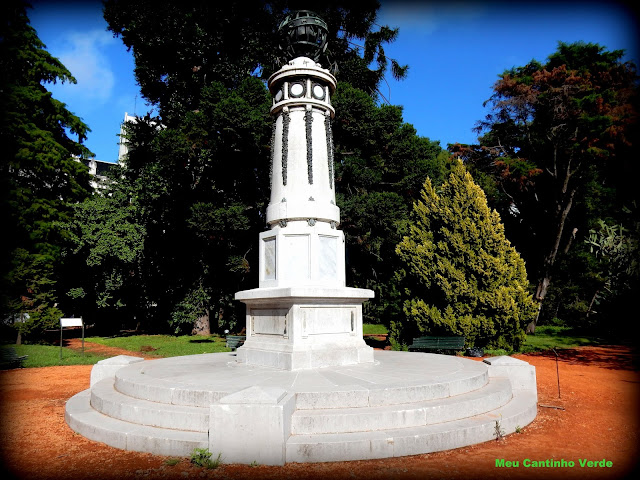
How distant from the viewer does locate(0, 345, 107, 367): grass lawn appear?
14.2 meters

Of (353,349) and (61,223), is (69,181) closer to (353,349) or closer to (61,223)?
(61,223)

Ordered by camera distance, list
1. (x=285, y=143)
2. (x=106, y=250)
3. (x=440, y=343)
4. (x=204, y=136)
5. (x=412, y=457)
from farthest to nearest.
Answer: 1. (x=106, y=250)
2. (x=204, y=136)
3. (x=440, y=343)
4. (x=285, y=143)
5. (x=412, y=457)

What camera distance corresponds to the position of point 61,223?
2172 cm

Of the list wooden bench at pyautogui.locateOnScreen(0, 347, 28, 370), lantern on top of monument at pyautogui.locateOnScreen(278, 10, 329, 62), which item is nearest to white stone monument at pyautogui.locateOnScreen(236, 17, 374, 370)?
lantern on top of monument at pyautogui.locateOnScreen(278, 10, 329, 62)

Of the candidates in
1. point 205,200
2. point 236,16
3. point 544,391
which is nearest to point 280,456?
point 544,391

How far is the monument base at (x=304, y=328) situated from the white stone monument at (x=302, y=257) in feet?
0.06

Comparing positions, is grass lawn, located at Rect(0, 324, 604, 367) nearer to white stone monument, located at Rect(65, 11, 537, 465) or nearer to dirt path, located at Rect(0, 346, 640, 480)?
dirt path, located at Rect(0, 346, 640, 480)

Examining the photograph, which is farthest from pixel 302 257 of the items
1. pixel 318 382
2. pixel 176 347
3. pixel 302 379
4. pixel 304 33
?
pixel 176 347

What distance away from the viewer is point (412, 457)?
5.11 meters

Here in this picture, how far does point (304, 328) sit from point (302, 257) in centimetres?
152

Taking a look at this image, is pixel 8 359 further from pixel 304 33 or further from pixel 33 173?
pixel 304 33

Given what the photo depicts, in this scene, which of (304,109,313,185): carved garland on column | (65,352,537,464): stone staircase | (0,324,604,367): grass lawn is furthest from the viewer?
(0,324,604,367): grass lawn

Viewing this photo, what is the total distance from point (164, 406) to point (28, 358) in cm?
1175

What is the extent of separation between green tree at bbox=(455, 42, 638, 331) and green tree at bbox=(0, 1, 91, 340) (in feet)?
73.4
